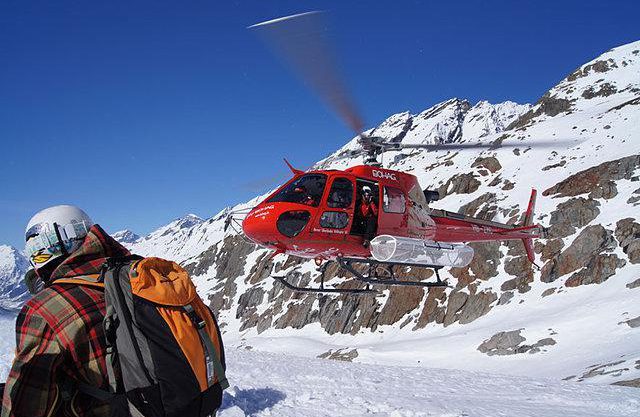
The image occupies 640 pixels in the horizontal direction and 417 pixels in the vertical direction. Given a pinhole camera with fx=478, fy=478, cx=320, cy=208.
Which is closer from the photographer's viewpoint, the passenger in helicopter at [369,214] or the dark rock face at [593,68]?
the passenger in helicopter at [369,214]

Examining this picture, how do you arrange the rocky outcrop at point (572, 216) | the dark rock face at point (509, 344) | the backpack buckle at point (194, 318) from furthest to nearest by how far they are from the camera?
1. the rocky outcrop at point (572, 216)
2. the dark rock face at point (509, 344)
3. the backpack buckle at point (194, 318)

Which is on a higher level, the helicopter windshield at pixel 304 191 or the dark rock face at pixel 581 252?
the helicopter windshield at pixel 304 191

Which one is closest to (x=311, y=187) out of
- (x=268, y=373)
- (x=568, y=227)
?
(x=268, y=373)

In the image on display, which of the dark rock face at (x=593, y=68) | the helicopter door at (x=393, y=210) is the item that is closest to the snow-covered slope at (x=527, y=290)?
the helicopter door at (x=393, y=210)

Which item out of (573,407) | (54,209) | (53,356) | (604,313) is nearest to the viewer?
(53,356)

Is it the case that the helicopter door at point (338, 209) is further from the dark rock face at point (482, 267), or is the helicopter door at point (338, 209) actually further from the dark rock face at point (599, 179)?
the dark rock face at point (599, 179)

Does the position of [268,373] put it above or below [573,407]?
above

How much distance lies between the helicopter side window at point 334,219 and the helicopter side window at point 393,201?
1.23 metres

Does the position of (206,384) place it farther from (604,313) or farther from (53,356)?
(604,313)

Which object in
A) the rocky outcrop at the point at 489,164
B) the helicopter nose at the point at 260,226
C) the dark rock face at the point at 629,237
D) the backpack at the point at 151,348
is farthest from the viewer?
the rocky outcrop at the point at 489,164

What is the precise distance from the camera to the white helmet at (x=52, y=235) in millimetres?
2912

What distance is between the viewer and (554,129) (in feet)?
209

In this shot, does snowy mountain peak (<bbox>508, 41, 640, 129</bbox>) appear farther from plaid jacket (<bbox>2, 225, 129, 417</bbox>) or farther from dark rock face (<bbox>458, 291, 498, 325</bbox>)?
plaid jacket (<bbox>2, 225, 129, 417</bbox>)

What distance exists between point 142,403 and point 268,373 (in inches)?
358
